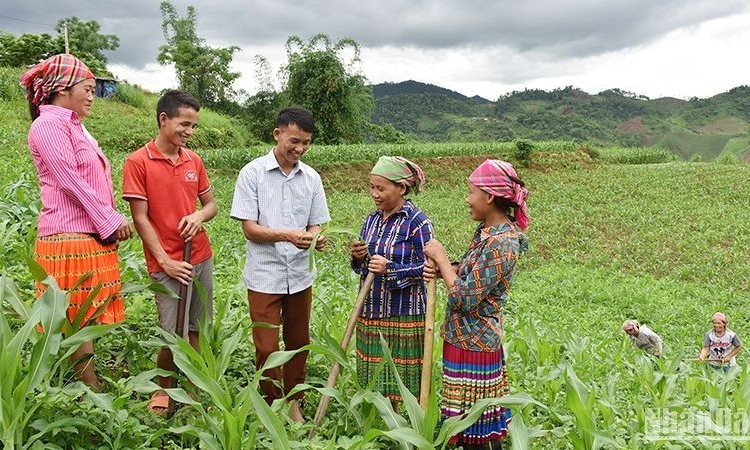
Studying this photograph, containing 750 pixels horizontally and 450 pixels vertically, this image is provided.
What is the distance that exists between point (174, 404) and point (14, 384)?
73cm

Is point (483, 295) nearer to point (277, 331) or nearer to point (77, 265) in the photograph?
point (277, 331)

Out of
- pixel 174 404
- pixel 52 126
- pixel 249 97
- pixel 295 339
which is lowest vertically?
pixel 174 404

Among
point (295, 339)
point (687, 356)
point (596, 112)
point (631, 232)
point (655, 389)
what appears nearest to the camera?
point (295, 339)

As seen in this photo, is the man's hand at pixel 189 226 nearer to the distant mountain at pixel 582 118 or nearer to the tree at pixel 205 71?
the tree at pixel 205 71

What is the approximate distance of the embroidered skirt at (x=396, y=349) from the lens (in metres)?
2.73

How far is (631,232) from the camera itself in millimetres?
12625

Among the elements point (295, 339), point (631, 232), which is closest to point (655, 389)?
point (295, 339)

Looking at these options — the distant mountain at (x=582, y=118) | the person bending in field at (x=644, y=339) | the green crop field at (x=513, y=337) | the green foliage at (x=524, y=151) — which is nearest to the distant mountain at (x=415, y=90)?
the distant mountain at (x=582, y=118)

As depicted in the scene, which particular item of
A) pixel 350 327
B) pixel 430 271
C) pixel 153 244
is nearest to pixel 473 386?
pixel 430 271

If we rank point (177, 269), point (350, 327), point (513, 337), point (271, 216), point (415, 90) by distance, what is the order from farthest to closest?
point (415, 90) → point (513, 337) → point (271, 216) → point (350, 327) → point (177, 269)

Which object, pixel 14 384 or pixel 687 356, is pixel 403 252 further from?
pixel 687 356

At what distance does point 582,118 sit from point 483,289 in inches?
3127

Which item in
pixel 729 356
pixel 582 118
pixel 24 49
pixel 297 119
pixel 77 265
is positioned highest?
pixel 582 118

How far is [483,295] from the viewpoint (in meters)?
2.36
